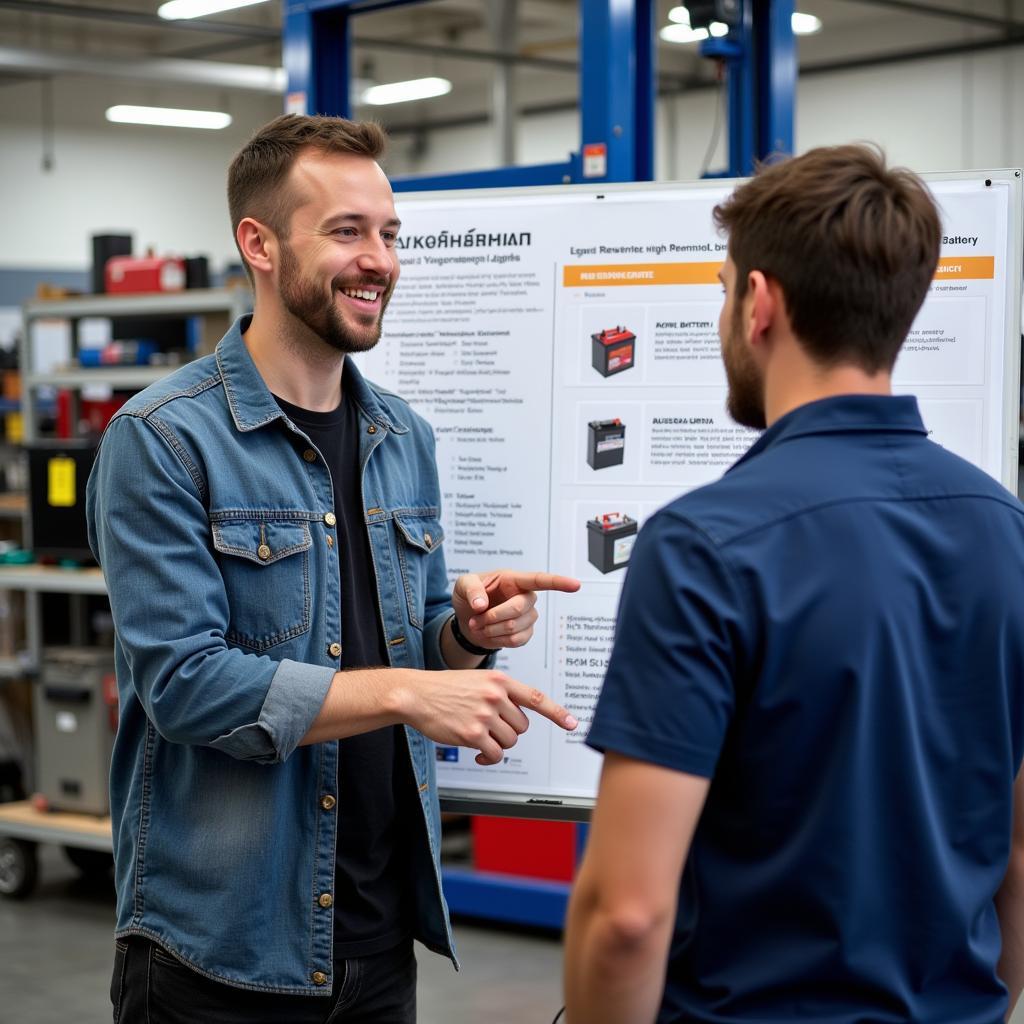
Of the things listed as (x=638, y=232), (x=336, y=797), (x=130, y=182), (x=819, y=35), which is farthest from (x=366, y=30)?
(x=336, y=797)

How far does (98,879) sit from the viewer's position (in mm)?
4812

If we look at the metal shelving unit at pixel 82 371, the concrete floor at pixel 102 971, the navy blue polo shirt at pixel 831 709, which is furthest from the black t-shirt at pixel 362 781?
the metal shelving unit at pixel 82 371

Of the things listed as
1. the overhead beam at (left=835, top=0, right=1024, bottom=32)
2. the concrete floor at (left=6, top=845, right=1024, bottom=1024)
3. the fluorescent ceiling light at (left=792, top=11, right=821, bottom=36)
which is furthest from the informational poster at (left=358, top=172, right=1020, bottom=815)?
the overhead beam at (left=835, top=0, right=1024, bottom=32)

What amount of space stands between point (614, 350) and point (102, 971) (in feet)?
9.00

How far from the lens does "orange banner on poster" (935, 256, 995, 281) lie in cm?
199

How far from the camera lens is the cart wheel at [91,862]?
484 centimetres

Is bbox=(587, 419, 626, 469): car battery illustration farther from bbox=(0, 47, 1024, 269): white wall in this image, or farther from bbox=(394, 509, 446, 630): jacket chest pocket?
bbox=(0, 47, 1024, 269): white wall

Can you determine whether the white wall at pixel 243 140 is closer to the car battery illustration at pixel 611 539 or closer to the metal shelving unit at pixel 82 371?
the metal shelving unit at pixel 82 371

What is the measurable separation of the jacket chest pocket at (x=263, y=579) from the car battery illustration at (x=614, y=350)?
702mm

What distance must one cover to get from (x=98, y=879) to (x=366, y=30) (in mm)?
8730

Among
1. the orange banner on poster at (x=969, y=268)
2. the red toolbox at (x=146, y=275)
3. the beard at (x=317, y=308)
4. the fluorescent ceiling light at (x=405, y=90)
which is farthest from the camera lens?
the fluorescent ceiling light at (x=405, y=90)

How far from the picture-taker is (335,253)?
1.75 metres

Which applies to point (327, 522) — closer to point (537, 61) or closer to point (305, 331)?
point (305, 331)

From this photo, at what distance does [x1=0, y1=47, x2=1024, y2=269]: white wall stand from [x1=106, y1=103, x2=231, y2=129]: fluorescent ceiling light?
0.60 m
